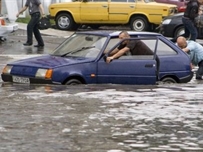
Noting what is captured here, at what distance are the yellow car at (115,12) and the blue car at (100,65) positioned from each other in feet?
47.2

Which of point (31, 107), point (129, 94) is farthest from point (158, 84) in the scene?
point (31, 107)

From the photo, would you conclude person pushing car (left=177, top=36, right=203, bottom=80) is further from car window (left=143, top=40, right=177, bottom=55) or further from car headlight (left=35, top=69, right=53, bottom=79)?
car headlight (left=35, top=69, right=53, bottom=79)

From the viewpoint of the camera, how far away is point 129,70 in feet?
43.1

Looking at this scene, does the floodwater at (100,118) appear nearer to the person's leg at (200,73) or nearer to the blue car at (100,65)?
the blue car at (100,65)

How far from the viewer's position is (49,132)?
8.42 m

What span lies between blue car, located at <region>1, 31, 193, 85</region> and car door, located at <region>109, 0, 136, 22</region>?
1442 centimetres

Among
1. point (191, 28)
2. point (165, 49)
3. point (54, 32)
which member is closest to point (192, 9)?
point (191, 28)

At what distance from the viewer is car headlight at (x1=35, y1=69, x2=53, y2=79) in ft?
40.7

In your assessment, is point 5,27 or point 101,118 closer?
point 101,118

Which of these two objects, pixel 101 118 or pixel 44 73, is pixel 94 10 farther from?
pixel 101 118

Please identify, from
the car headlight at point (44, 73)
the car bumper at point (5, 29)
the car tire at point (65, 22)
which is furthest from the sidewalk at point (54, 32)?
the car headlight at point (44, 73)

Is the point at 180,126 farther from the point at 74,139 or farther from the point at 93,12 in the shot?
the point at 93,12

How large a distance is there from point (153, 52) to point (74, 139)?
18.9 ft

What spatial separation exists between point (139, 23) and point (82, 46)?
15.3 meters
